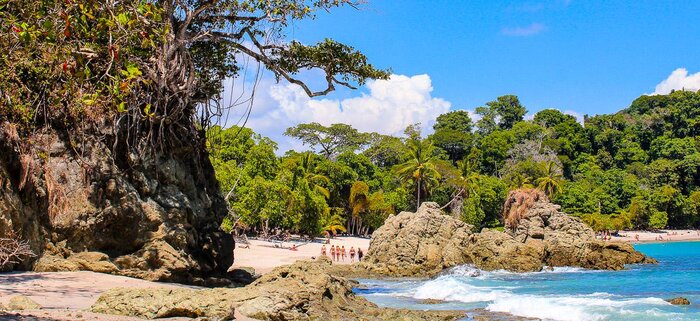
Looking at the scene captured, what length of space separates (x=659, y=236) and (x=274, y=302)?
6997cm

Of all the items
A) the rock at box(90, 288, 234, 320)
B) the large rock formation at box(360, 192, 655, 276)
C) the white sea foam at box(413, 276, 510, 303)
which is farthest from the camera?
the large rock formation at box(360, 192, 655, 276)

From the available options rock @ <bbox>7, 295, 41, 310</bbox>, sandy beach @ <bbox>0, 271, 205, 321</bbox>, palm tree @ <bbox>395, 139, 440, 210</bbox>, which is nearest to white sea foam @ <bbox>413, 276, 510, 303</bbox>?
sandy beach @ <bbox>0, 271, 205, 321</bbox>

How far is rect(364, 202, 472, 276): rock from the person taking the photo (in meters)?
31.1

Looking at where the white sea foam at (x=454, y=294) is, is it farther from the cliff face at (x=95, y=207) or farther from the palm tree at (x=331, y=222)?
the palm tree at (x=331, y=222)

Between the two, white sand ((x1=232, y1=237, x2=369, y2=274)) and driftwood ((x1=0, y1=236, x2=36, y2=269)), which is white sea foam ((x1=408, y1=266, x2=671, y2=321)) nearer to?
white sand ((x1=232, y1=237, x2=369, y2=274))

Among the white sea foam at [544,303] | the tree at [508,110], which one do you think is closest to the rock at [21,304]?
the white sea foam at [544,303]

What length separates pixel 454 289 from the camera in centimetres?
2114

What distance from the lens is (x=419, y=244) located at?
107 feet

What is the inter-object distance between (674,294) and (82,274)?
2071 cm

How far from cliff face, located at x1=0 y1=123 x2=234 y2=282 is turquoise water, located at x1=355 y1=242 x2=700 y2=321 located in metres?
6.52

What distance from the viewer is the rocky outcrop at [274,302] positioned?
9414mm

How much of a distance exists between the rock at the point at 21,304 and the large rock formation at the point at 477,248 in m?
23.1

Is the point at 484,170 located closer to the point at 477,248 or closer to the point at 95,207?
the point at 477,248

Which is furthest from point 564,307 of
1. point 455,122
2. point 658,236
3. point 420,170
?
point 455,122
